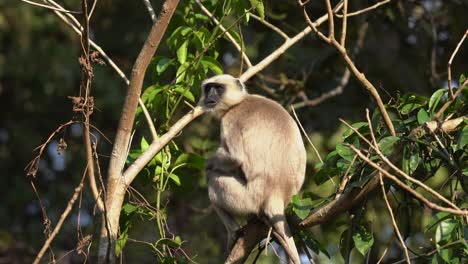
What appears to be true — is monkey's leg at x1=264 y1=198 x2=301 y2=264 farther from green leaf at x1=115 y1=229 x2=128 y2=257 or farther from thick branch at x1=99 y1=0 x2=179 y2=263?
thick branch at x1=99 y1=0 x2=179 y2=263

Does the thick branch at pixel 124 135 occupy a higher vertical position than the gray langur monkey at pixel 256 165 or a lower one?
higher

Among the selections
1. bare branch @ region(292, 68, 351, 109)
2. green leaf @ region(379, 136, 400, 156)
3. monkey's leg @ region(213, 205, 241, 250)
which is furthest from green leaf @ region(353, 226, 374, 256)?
bare branch @ region(292, 68, 351, 109)

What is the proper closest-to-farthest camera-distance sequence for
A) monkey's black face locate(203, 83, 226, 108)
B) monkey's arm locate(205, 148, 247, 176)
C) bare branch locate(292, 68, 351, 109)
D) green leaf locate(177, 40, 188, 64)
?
green leaf locate(177, 40, 188, 64) → monkey's arm locate(205, 148, 247, 176) → monkey's black face locate(203, 83, 226, 108) → bare branch locate(292, 68, 351, 109)

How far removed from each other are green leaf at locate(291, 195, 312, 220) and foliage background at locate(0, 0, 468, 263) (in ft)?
3.89

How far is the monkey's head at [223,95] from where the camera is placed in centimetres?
589

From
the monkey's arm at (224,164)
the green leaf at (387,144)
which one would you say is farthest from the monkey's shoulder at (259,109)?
the green leaf at (387,144)

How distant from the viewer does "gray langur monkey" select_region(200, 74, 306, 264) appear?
17.3 ft

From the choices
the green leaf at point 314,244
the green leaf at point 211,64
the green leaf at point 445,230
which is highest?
the green leaf at point 211,64

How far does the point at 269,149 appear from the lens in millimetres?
5371

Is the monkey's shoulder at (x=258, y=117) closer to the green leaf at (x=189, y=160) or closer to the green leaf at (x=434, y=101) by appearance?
the green leaf at (x=189, y=160)

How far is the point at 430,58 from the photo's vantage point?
865cm

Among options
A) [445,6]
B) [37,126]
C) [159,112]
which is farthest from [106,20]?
[159,112]

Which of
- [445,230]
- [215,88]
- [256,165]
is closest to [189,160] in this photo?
[256,165]

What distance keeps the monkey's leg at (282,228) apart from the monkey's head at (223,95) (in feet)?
3.44
